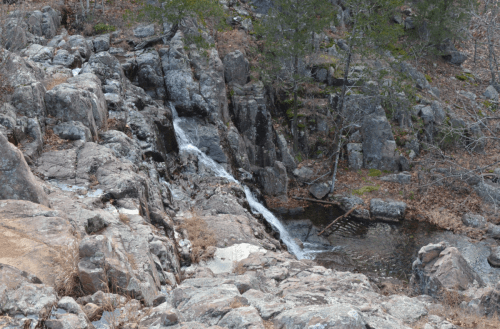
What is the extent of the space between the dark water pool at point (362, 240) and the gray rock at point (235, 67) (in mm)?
10213

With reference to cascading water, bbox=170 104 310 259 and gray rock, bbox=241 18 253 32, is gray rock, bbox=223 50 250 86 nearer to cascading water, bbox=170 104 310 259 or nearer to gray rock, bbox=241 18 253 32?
cascading water, bbox=170 104 310 259

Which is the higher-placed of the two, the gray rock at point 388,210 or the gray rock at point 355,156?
the gray rock at point 355,156

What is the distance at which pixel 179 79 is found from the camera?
20.2 metres

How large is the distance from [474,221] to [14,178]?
71.2ft

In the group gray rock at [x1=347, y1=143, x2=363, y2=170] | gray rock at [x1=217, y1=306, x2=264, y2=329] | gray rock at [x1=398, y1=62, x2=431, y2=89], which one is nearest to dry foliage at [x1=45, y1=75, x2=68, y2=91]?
gray rock at [x1=217, y1=306, x2=264, y2=329]

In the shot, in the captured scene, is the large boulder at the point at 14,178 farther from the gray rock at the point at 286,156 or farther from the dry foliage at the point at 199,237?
the gray rock at the point at 286,156

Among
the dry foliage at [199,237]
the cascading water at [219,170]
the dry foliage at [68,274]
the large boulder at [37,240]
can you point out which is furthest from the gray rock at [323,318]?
the cascading water at [219,170]

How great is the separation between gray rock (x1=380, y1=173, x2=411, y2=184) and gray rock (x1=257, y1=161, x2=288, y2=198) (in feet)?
23.4

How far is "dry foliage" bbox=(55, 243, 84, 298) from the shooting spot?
197 inches

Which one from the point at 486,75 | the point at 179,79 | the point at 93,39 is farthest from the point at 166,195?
the point at 486,75

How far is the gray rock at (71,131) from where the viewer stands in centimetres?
1111

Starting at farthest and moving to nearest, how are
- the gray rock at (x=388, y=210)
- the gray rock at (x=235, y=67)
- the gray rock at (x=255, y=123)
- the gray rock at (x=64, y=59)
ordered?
1. the gray rock at (x=235, y=67)
2. the gray rock at (x=255, y=123)
3. the gray rock at (x=388, y=210)
4. the gray rock at (x=64, y=59)

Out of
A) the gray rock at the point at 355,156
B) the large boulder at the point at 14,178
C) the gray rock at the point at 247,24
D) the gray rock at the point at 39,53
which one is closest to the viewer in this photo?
the large boulder at the point at 14,178

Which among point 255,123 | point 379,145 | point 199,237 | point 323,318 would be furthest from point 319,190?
point 323,318
